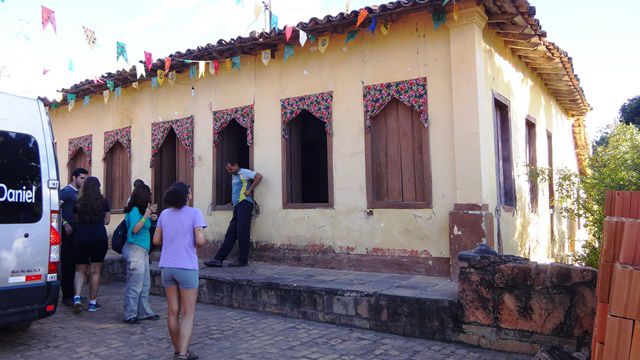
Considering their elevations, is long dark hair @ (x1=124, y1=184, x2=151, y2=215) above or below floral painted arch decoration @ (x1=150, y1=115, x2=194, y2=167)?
below

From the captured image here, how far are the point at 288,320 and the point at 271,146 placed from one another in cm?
308

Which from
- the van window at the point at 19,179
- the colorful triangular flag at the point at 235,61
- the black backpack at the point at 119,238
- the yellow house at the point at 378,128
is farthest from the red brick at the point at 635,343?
the colorful triangular flag at the point at 235,61

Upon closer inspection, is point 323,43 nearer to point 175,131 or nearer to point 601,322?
point 175,131

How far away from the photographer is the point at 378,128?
682 centimetres

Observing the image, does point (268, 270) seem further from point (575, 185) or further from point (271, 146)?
point (575, 185)

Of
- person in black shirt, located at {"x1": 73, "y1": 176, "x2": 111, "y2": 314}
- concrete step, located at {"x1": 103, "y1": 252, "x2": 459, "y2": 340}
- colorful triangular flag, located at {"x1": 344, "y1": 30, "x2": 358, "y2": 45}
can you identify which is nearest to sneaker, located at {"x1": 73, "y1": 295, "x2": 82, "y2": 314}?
person in black shirt, located at {"x1": 73, "y1": 176, "x2": 111, "y2": 314}

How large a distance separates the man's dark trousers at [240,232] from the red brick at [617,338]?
5324 mm

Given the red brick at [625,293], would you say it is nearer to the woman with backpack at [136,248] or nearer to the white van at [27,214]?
the woman with backpack at [136,248]

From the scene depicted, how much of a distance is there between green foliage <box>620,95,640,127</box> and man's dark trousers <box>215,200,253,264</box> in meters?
17.7

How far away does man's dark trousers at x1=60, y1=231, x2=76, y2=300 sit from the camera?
626 centimetres

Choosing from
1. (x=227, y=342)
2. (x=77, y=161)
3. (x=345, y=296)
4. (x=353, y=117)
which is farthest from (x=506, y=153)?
(x=77, y=161)

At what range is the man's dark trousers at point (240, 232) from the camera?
7.36m

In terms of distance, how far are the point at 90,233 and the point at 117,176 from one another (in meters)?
5.00

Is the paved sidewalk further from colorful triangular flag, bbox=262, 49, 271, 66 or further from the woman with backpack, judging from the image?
colorful triangular flag, bbox=262, 49, 271, 66
